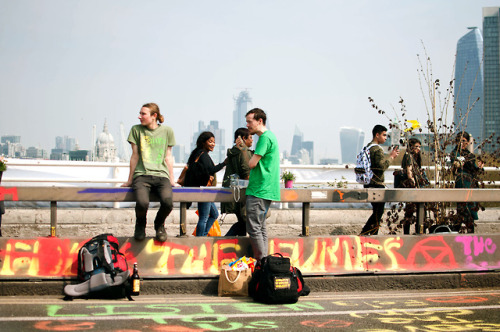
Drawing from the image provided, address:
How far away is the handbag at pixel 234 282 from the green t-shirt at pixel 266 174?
94 cm

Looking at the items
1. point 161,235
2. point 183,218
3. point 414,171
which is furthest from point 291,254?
point 414,171

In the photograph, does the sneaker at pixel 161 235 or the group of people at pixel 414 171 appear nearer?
the sneaker at pixel 161 235

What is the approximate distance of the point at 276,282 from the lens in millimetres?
6570

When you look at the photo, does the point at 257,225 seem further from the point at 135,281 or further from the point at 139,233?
the point at 135,281

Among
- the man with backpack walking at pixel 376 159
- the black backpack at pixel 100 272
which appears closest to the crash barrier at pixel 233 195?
the black backpack at pixel 100 272

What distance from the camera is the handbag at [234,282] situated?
22.6ft

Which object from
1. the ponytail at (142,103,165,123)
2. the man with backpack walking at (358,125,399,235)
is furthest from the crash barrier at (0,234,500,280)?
the man with backpack walking at (358,125,399,235)

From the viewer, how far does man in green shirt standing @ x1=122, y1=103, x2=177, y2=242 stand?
6930 mm

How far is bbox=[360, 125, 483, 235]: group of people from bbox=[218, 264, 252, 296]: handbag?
9.96ft

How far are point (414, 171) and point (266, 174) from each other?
13.2ft

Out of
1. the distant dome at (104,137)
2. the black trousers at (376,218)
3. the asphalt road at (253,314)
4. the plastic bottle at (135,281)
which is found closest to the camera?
the asphalt road at (253,314)

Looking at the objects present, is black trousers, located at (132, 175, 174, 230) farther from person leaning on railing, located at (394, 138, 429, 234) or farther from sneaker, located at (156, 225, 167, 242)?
person leaning on railing, located at (394, 138, 429, 234)

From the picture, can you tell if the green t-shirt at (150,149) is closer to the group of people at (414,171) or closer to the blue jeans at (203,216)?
the blue jeans at (203,216)

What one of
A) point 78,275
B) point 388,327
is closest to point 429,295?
point 388,327
